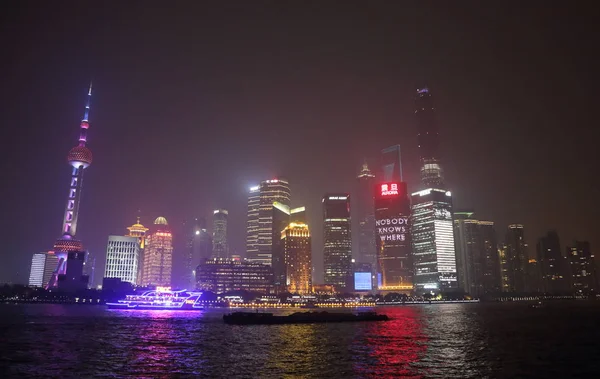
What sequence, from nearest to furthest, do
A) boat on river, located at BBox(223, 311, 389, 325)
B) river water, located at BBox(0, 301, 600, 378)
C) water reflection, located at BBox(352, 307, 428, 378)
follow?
river water, located at BBox(0, 301, 600, 378)
water reflection, located at BBox(352, 307, 428, 378)
boat on river, located at BBox(223, 311, 389, 325)

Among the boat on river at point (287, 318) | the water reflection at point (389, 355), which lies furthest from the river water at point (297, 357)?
the boat on river at point (287, 318)

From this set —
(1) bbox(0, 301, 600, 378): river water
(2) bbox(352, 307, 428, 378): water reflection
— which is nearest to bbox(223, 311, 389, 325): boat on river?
(1) bbox(0, 301, 600, 378): river water

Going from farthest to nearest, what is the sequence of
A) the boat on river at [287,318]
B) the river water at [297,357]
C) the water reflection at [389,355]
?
the boat on river at [287,318] → the water reflection at [389,355] → the river water at [297,357]

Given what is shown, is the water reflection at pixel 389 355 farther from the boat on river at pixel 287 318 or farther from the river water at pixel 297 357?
the boat on river at pixel 287 318

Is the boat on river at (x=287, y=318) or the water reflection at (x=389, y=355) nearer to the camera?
the water reflection at (x=389, y=355)

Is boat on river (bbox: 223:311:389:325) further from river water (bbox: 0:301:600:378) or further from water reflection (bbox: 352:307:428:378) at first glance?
water reflection (bbox: 352:307:428:378)

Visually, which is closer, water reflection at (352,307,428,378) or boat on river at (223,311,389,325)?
water reflection at (352,307,428,378)

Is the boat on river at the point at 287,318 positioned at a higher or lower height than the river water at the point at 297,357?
lower

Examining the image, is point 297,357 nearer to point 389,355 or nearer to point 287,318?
point 389,355

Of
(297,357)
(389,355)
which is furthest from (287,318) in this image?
(389,355)

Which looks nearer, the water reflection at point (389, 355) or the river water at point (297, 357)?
the river water at point (297, 357)

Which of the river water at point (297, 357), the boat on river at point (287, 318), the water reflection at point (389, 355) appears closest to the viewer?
the river water at point (297, 357)

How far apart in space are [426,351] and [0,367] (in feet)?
181

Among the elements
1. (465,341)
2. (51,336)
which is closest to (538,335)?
(465,341)
